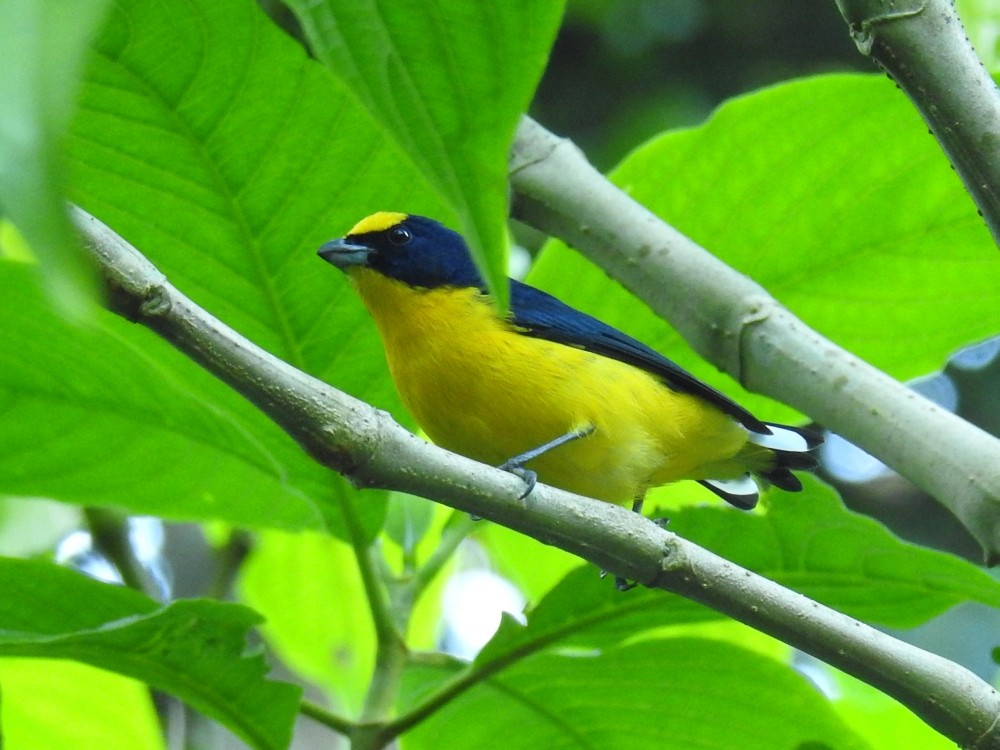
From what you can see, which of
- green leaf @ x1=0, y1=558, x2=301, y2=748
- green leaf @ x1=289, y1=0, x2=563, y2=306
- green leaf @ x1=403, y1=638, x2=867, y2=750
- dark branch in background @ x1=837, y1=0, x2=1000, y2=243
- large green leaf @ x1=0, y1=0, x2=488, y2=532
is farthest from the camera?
green leaf @ x1=403, y1=638, x2=867, y2=750

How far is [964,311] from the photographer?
229 cm

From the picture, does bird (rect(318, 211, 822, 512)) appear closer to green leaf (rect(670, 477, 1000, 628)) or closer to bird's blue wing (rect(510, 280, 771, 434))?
bird's blue wing (rect(510, 280, 771, 434))

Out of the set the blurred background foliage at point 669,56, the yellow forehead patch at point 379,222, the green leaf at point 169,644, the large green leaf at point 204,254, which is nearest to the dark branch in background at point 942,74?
the large green leaf at point 204,254

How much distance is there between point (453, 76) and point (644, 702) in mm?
1639

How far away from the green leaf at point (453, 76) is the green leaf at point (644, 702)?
5.11ft

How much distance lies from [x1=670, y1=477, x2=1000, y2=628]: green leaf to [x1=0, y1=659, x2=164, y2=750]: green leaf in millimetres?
1082

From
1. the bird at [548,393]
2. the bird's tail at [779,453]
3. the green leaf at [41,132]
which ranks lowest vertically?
the green leaf at [41,132]

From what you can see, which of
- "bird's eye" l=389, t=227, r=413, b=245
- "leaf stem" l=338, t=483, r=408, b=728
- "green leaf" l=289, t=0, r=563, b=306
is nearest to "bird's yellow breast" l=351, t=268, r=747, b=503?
"bird's eye" l=389, t=227, r=413, b=245

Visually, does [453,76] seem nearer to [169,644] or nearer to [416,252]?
[169,644]

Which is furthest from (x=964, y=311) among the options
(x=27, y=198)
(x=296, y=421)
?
(x=27, y=198)

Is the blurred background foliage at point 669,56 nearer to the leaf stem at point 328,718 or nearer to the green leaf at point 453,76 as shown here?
the leaf stem at point 328,718

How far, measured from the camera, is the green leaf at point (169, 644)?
1.74m

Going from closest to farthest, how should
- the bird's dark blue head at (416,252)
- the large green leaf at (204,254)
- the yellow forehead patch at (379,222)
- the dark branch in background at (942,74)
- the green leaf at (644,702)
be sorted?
1. the dark branch in background at (942,74)
2. the large green leaf at (204,254)
3. the green leaf at (644,702)
4. the yellow forehead patch at (379,222)
5. the bird's dark blue head at (416,252)

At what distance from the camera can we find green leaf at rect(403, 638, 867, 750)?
2045 millimetres
